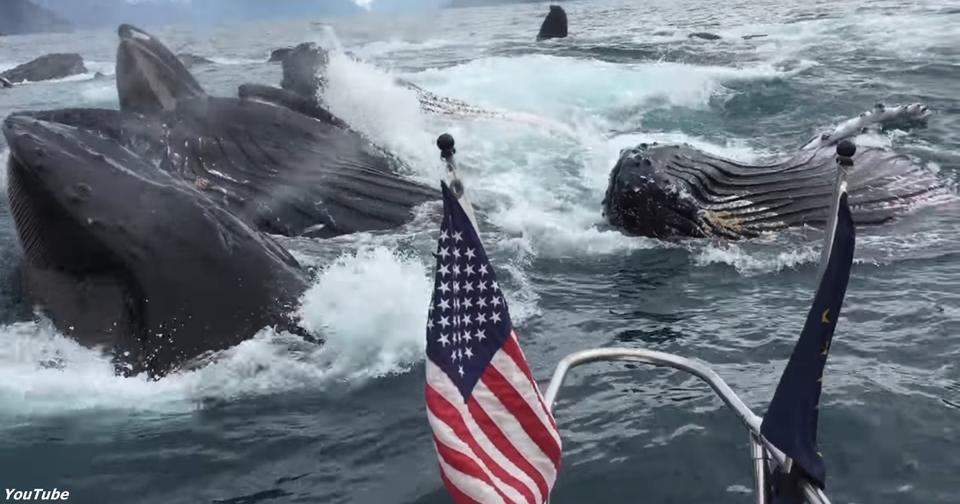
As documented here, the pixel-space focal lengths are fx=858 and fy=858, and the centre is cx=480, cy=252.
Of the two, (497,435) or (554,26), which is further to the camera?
(554,26)

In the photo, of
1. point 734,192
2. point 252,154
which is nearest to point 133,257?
point 252,154

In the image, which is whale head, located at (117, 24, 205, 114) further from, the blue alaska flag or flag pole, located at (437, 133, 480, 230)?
the blue alaska flag

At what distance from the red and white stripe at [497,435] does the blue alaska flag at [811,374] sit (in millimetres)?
801

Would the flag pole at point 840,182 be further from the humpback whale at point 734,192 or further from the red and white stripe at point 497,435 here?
the humpback whale at point 734,192

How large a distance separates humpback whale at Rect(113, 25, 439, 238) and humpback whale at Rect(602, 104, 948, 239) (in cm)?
235

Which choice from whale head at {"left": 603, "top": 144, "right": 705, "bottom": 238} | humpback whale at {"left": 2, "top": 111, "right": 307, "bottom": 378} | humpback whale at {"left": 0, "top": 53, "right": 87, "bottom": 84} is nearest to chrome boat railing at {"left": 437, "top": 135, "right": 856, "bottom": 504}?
humpback whale at {"left": 2, "top": 111, "right": 307, "bottom": 378}

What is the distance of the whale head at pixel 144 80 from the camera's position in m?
9.18

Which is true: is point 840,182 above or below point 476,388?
above

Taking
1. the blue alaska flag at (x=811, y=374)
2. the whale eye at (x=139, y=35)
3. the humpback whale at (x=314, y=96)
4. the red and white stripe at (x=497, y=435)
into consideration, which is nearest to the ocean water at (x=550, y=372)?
the red and white stripe at (x=497, y=435)

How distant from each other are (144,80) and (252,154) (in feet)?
4.85

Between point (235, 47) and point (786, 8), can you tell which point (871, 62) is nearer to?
point (786, 8)

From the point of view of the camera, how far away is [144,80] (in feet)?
30.1

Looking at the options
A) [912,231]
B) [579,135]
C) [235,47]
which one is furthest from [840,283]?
[235,47]

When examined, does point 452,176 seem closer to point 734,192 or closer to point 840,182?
point 840,182
